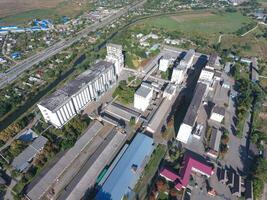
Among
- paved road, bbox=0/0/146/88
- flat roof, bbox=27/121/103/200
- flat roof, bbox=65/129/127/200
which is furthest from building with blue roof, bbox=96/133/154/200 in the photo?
paved road, bbox=0/0/146/88

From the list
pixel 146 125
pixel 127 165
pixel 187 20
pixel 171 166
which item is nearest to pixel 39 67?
pixel 146 125

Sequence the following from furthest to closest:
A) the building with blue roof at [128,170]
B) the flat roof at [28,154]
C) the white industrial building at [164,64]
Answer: the white industrial building at [164,64], the flat roof at [28,154], the building with blue roof at [128,170]

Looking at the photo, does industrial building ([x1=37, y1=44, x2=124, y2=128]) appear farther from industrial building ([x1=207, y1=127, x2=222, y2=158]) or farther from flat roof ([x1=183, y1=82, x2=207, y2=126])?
industrial building ([x1=207, y1=127, x2=222, y2=158])

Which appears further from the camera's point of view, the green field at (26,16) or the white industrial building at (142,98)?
the green field at (26,16)

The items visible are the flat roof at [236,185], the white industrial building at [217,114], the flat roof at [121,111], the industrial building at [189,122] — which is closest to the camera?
the flat roof at [236,185]

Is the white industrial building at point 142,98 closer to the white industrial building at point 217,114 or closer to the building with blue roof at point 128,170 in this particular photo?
the building with blue roof at point 128,170

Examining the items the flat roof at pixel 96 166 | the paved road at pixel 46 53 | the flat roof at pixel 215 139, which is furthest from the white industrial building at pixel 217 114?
the paved road at pixel 46 53

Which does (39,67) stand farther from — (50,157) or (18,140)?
(50,157)
